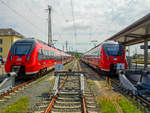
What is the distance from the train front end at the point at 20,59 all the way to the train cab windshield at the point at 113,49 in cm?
669

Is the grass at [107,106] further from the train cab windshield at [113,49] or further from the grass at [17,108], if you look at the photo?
the train cab windshield at [113,49]

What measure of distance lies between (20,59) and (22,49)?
2.89 feet

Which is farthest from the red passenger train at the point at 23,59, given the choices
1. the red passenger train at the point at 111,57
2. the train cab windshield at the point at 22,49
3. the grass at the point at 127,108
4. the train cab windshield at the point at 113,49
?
the grass at the point at 127,108

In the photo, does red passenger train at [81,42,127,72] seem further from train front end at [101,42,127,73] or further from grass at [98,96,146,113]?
grass at [98,96,146,113]

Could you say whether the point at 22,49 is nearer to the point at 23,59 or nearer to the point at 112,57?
the point at 23,59

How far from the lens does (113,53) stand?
11.9 meters

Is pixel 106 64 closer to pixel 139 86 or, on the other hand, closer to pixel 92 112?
pixel 139 86

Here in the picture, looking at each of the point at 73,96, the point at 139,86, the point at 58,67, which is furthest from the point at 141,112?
the point at 58,67

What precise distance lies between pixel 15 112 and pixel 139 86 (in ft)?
23.3

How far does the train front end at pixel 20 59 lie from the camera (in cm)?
935

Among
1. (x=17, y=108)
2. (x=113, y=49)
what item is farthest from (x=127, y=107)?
(x=113, y=49)

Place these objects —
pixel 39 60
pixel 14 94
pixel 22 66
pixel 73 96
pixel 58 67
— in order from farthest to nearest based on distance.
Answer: pixel 39 60 → pixel 22 66 → pixel 58 67 → pixel 14 94 → pixel 73 96

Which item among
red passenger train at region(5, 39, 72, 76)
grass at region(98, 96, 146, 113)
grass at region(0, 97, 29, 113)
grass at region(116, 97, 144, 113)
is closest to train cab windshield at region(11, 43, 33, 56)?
red passenger train at region(5, 39, 72, 76)

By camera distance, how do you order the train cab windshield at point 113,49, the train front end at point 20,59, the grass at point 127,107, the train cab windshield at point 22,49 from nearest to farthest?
the grass at point 127,107 → the train front end at point 20,59 → the train cab windshield at point 22,49 → the train cab windshield at point 113,49
